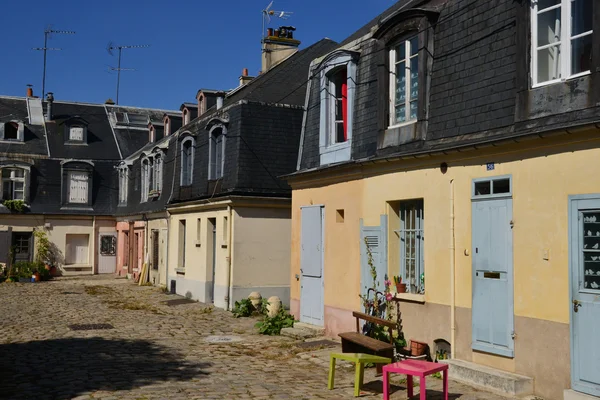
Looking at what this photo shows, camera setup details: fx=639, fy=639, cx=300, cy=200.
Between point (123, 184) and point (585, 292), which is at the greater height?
point (123, 184)

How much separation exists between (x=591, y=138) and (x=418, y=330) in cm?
435

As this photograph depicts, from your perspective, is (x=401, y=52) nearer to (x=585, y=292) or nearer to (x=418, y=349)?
(x=418, y=349)

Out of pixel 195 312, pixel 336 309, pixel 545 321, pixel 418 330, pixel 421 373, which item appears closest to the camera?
pixel 421 373

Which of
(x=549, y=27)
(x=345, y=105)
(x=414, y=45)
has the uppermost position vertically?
(x=414, y=45)

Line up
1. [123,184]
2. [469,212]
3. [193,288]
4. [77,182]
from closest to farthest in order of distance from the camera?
[469,212] < [193,288] < [123,184] < [77,182]

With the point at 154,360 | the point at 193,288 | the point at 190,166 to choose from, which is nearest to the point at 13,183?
the point at 190,166

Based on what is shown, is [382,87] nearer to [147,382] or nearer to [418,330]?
[418,330]

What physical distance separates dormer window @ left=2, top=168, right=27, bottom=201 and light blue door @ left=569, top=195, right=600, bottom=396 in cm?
2953

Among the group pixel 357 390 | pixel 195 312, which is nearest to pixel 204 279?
pixel 195 312

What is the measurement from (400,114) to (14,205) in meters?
25.3

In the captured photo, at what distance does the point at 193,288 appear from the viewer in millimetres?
21500

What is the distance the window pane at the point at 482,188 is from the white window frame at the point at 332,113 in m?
3.94

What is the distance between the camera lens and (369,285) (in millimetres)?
11891

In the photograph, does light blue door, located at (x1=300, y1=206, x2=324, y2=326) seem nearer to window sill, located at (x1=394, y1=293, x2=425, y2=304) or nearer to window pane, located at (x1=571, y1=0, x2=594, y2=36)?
window sill, located at (x1=394, y1=293, x2=425, y2=304)
